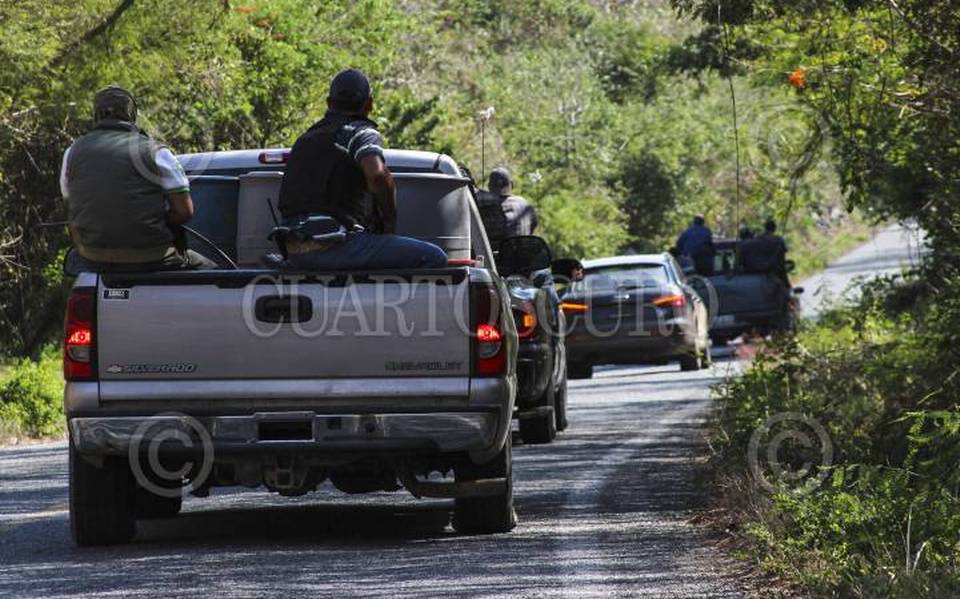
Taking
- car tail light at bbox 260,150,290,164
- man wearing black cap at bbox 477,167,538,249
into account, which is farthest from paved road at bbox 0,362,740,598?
man wearing black cap at bbox 477,167,538,249

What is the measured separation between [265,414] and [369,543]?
1078 millimetres

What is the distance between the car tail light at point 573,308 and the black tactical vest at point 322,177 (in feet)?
49.6

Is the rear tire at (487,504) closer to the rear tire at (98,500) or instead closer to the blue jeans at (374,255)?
the blue jeans at (374,255)

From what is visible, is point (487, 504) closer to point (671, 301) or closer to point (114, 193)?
point (114, 193)

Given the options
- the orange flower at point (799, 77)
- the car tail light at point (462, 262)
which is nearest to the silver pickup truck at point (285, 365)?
the car tail light at point (462, 262)

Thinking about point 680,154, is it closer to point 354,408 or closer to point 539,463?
point 539,463

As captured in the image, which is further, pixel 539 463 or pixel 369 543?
pixel 539 463

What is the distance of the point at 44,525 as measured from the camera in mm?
11820

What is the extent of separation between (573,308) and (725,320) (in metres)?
5.56

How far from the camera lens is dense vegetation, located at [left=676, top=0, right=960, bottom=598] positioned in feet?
30.8

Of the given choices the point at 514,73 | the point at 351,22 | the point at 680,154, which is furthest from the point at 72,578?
the point at 680,154

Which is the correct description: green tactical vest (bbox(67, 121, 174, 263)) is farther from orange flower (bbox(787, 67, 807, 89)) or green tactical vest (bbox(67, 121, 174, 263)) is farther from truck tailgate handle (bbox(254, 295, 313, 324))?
orange flower (bbox(787, 67, 807, 89))

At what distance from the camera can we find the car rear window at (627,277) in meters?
25.9

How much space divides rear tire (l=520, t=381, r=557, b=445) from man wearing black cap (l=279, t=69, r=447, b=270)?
5.63 m
